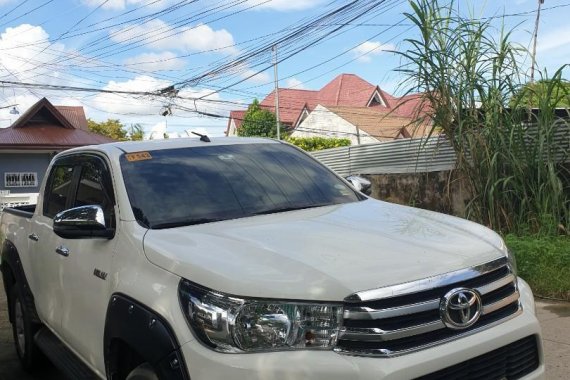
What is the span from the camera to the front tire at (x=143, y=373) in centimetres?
249

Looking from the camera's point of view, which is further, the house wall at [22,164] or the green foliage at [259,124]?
the green foliage at [259,124]

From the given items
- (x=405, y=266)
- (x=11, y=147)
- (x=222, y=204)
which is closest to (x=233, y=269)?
(x=405, y=266)

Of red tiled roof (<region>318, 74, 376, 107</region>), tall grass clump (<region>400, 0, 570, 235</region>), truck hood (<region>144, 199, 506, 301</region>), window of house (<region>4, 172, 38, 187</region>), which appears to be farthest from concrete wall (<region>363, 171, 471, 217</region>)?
red tiled roof (<region>318, 74, 376, 107</region>)

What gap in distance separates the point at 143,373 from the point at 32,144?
89.1 ft

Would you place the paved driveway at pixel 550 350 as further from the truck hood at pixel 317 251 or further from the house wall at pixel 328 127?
the house wall at pixel 328 127

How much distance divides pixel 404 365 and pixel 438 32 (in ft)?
18.6

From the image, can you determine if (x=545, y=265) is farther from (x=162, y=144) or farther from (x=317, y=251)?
(x=317, y=251)

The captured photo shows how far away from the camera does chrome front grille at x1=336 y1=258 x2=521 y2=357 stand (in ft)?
7.31

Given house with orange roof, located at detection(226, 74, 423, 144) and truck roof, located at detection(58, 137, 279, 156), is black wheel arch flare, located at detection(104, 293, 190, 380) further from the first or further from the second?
house with orange roof, located at detection(226, 74, 423, 144)

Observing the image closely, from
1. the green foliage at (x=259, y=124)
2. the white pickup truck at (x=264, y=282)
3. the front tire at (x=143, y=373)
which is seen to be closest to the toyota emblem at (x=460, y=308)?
the white pickup truck at (x=264, y=282)

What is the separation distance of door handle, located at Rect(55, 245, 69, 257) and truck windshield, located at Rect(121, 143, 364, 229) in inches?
25.4

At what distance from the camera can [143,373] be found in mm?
2551

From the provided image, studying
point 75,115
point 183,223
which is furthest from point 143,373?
point 75,115

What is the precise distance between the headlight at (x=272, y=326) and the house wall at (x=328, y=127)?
109ft
